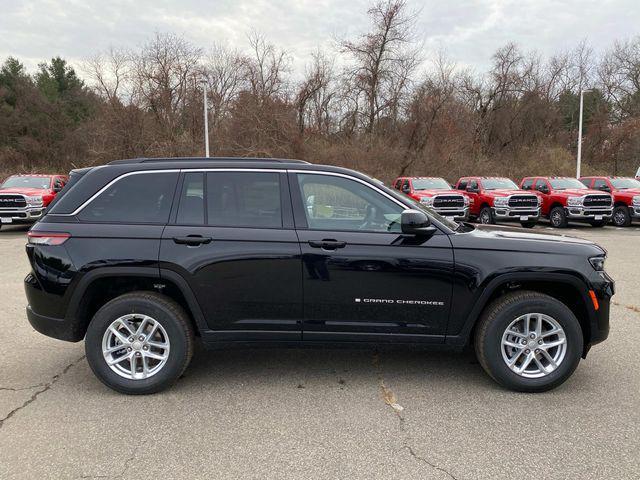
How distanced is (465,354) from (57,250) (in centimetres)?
377

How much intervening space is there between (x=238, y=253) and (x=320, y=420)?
4.53 feet

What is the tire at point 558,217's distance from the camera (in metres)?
16.6

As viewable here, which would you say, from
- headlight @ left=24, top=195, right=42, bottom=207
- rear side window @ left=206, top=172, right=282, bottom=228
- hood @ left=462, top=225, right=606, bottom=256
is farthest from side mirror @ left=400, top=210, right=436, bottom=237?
headlight @ left=24, top=195, right=42, bottom=207

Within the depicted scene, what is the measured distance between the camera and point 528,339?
12.1 ft

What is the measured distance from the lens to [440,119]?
31.4 meters

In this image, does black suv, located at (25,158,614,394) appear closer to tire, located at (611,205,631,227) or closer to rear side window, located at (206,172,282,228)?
rear side window, located at (206,172,282,228)

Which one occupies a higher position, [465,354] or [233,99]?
[233,99]

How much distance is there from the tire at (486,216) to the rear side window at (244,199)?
46.5 ft

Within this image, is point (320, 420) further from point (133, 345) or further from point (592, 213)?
point (592, 213)

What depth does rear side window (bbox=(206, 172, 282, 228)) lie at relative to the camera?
3.74 metres

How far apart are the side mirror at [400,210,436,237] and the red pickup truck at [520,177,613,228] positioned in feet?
48.2

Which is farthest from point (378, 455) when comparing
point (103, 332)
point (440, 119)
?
point (440, 119)

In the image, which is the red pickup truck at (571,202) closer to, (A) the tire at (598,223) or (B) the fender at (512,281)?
(A) the tire at (598,223)

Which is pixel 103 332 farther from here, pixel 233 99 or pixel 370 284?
pixel 233 99
